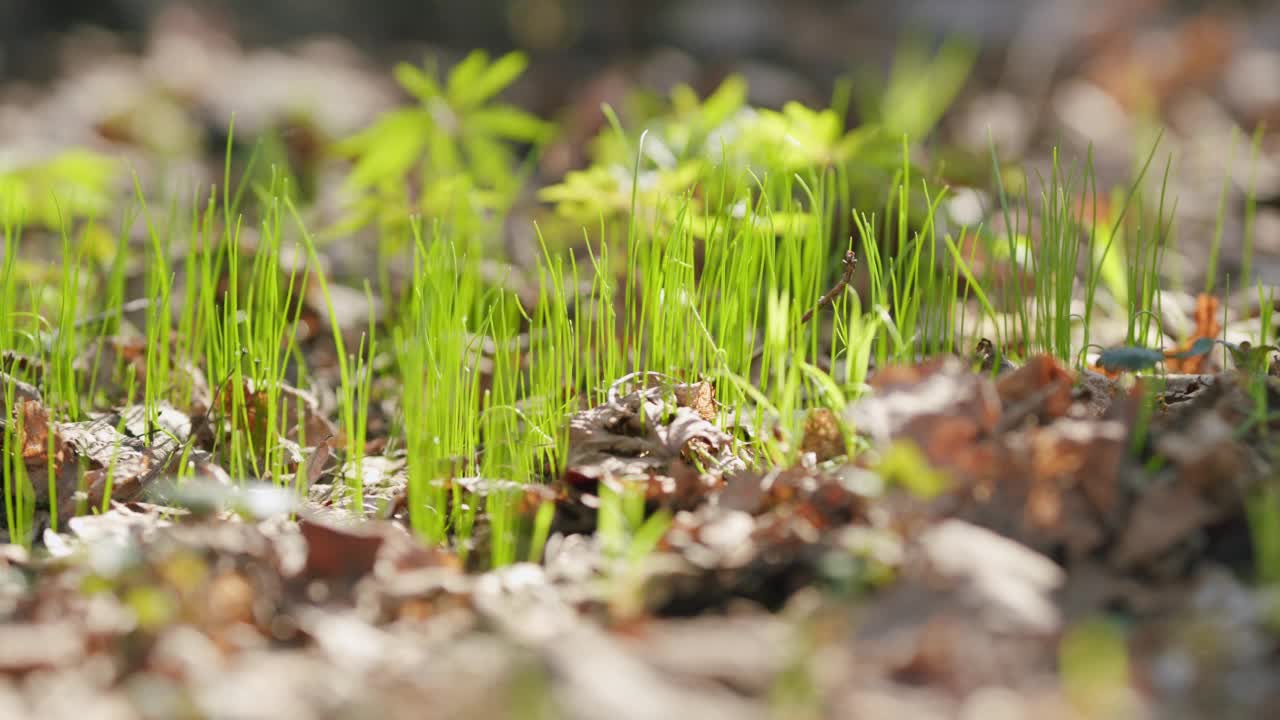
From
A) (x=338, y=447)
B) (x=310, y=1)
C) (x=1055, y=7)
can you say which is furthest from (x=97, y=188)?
(x=1055, y=7)

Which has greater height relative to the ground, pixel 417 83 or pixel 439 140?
pixel 417 83

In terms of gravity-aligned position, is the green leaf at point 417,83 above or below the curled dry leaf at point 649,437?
above

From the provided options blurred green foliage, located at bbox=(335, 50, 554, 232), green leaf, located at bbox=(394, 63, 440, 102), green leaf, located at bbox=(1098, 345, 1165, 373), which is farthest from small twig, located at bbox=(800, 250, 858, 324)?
green leaf, located at bbox=(394, 63, 440, 102)

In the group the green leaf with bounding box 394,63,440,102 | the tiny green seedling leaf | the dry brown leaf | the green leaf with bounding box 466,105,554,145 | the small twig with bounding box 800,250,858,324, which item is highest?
the green leaf with bounding box 394,63,440,102

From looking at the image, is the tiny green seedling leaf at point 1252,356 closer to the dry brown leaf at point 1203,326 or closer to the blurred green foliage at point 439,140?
the dry brown leaf at point 1203,326

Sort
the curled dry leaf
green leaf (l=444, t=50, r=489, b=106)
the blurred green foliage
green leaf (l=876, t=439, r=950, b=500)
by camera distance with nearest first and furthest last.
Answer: green leaf (l=876, t=439, r=950, b=500)
the curled dry leaf
the blurred green foliage
green leaf (l=444, t=50, r=489, b=106)

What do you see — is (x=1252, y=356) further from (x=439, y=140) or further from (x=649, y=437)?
(x=439, y=140)

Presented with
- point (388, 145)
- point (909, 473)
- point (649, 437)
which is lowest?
point (649, 437)

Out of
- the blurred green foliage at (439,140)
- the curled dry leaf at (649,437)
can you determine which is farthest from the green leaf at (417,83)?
the curled dry leaf at (649,437)

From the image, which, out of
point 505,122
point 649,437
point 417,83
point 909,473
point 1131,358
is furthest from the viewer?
point 505,122

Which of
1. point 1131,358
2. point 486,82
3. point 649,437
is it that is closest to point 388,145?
point 486,82

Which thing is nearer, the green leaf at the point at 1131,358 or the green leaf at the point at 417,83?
the green leaf at the point at 1131,358

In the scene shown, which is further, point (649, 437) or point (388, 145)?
point (388, 145)

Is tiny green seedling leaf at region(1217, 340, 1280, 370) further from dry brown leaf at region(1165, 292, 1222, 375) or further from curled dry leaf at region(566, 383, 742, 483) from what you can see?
curled dry leaf at region(566, 383, 742, 483)
